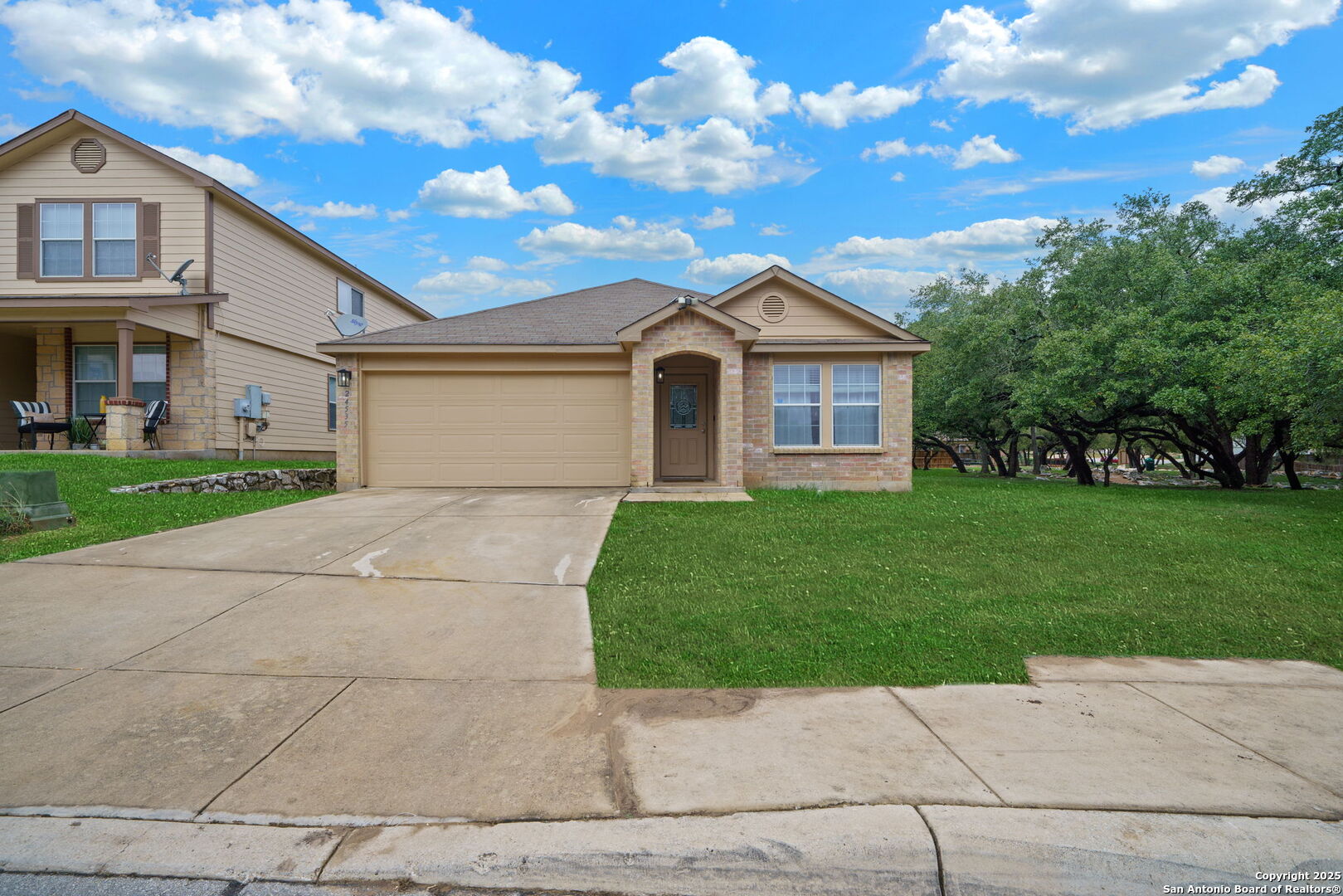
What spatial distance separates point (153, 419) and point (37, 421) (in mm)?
2282

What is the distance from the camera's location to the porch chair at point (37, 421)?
14883 mm

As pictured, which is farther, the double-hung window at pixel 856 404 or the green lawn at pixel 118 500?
the double-hung window at pixel 856 404

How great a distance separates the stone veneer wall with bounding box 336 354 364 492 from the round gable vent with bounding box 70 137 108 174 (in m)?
8.50

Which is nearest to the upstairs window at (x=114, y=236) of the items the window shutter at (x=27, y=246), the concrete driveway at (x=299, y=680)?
the window shutter at (x=27, y=246)

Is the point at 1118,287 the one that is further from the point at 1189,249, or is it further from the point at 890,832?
the point at 890,832

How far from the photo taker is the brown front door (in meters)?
14.8

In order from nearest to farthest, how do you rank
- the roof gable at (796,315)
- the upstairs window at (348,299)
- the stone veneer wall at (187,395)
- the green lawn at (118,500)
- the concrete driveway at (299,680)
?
the concrete driveway at (299,680) → the green lawn at (118,500) → the roof gable at (796,315) → the stone veneer wall at (187,395) → the upstairs window at (348,299)

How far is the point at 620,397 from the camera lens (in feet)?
44.5

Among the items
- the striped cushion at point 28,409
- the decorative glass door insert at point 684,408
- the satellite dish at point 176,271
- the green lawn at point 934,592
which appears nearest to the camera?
the green lawn at point 934,592

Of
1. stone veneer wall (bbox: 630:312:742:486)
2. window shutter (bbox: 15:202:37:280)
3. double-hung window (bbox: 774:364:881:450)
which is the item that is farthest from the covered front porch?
double-hung window (bbox: 774:364:881:450)

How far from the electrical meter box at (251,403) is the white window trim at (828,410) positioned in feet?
41.3

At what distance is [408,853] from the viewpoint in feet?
9.00

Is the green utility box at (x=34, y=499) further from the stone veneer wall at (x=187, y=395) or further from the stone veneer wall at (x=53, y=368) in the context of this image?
the stone veneer wall at (x=53, y=368)

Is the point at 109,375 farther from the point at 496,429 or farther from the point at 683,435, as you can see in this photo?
the point at 683,435
